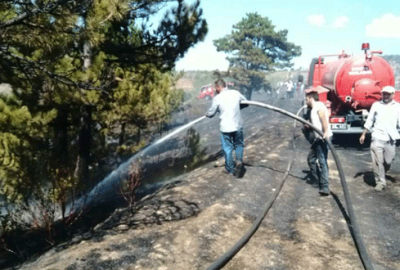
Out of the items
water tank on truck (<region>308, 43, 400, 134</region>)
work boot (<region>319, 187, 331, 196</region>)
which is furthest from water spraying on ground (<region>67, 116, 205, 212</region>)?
water tank on truck (<region>308, 43, 400, 134</region>)

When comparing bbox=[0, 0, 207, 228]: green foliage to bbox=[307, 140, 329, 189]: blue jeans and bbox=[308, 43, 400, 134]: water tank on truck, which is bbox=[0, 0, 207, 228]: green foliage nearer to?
bbox=[307, 140, 329, 189]: blue jeans

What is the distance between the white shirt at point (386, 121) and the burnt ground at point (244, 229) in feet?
3.51

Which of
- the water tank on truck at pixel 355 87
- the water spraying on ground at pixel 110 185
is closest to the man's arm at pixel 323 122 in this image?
the water tank on truck at pixel 355 87

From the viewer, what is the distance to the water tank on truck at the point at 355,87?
29.4ft

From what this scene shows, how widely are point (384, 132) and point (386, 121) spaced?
207 mm

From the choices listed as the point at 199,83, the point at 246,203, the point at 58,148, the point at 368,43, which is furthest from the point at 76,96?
the point at 199,83

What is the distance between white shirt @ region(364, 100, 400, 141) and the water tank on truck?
258 centimetres

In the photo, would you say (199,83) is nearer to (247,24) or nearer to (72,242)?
(247,24)

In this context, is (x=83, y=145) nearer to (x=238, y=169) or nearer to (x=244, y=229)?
(x=238, y=169)

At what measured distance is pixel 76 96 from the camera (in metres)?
6.84

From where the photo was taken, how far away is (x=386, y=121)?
5.91 metres

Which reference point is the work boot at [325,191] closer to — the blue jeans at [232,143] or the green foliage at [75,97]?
the blue jeans at [232,143]

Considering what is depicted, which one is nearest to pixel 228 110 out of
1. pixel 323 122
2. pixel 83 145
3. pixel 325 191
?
pixel 323 122

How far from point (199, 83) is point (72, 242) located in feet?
194
